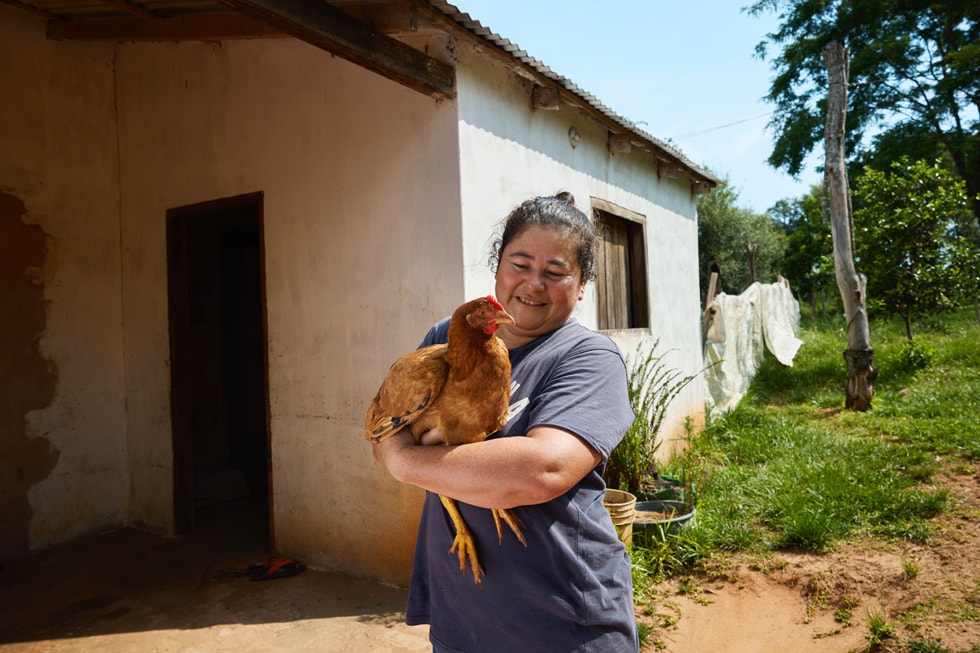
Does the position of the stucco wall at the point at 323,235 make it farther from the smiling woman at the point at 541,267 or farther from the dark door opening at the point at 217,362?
the smiling woman at the point at 541,267

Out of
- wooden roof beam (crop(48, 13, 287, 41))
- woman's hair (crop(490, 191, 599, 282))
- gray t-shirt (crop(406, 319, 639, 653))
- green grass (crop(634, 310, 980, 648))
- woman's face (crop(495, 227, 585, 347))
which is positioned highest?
Answer: wooden roof beam (crop(48, 13, 287, 41))

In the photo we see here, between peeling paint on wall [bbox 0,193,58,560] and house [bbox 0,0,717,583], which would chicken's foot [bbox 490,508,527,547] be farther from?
Result: peeling paint on wall [bbox 0,193,58,560]

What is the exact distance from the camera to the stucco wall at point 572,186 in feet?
12.8

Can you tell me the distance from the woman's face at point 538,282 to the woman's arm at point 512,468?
432 millimetres

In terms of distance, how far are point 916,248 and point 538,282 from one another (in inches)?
428

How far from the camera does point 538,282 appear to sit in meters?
1.56

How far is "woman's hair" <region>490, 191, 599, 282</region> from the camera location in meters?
1.62

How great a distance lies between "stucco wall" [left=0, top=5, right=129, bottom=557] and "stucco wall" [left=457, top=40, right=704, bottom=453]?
12.9 feet

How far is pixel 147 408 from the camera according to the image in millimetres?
5422

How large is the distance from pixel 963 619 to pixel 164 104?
7.11 metres

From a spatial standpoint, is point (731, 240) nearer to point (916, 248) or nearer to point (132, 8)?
point (916, 248)

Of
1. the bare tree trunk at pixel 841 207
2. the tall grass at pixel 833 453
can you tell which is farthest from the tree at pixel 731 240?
the bare tree trunk at pixel 841 207

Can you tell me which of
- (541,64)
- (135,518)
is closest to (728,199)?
(541,64)

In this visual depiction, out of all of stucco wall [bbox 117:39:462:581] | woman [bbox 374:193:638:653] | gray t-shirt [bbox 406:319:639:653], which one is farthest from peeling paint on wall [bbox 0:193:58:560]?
gray t-shirt [bbox 406:319:639:653]
